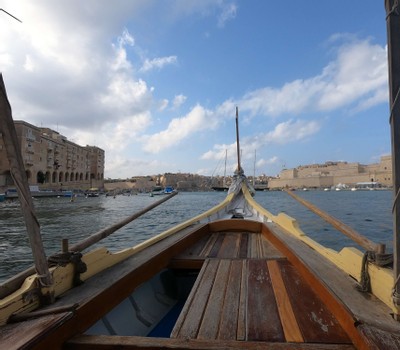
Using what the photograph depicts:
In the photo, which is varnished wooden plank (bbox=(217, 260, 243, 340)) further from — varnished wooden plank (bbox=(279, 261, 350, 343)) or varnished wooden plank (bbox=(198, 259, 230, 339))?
varnished wooden plank (bbox=(279, 261, 350, 343))

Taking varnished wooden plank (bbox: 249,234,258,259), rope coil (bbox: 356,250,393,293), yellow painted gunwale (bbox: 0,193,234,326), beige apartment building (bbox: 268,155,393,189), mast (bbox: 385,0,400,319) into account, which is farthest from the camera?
beige apartment building (bbox: 268,155,393,189)

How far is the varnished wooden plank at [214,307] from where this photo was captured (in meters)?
2.02

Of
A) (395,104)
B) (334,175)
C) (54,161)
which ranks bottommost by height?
(395,104)

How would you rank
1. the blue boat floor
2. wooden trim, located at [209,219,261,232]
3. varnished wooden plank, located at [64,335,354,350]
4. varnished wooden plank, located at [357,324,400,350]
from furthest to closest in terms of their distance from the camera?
wooden trim, located at [209,219,261,232] < the blue boat floor < varnished wooden plank, located at [64,335,354,350] < varnished wooden plank, located at [357,324,400,350]

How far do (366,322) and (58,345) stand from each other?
2.21m

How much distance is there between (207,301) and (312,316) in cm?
98

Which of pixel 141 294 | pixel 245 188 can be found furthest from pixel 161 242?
pixel 245 188

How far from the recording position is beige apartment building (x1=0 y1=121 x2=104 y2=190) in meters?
52.2

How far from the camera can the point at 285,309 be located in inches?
93.7

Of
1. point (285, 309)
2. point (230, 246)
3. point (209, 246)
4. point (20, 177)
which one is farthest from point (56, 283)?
point (230, 246)

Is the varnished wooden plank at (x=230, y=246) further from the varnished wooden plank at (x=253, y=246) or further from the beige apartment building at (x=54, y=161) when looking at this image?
the beige apartment building at (x=54, y=161)

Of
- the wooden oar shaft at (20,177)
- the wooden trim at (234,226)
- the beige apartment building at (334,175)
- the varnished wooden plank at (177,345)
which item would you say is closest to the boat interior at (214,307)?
the varnished wooden plank at (177,345)

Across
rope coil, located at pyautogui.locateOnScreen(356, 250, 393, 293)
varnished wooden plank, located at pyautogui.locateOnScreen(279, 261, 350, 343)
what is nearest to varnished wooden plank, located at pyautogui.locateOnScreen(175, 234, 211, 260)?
varnished wooden plank, located at pyautogui.locateOnScreen(279, 261, 350, 343)

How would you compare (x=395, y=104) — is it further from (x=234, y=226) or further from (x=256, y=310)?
(x=234, y=226)
